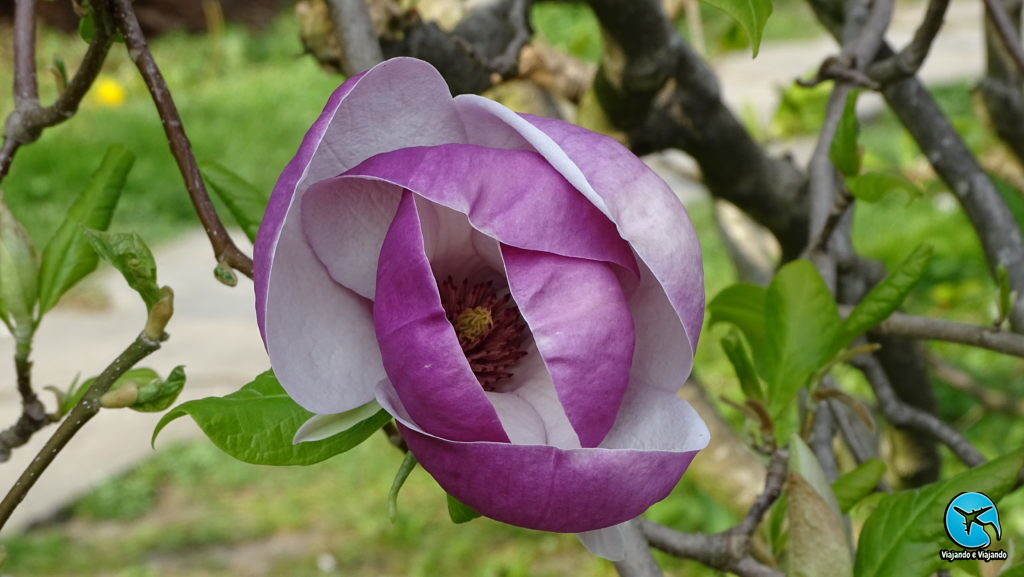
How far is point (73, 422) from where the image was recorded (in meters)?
0.52

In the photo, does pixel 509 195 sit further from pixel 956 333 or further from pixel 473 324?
pixel 956 333

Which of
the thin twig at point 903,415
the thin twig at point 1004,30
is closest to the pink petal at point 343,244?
the thin twig at point 1004,30

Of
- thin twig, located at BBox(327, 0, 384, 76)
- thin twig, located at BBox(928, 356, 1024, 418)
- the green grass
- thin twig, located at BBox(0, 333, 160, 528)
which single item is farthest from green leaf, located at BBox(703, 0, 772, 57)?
the green grass

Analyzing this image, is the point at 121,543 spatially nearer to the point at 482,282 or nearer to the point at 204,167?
the point at 204,167

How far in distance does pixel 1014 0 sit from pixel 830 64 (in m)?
0.45

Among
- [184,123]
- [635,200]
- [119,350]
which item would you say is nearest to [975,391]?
[635,200]

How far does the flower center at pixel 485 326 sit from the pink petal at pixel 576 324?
80mm

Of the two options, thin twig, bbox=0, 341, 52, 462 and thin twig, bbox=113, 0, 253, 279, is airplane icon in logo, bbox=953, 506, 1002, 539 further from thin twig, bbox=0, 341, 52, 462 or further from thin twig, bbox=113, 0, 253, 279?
thin twig, bbox=0, 341, 52, 462

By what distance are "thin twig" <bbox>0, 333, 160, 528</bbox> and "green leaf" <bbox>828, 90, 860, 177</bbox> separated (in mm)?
495

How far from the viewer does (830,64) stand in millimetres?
930

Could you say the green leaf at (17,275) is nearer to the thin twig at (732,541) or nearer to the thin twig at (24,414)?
the thin twig at (24,414)

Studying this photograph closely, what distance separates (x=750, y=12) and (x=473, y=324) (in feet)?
0.67

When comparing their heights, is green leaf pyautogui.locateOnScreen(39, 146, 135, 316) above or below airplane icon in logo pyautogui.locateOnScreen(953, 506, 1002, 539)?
above

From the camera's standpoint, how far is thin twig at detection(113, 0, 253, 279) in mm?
546
